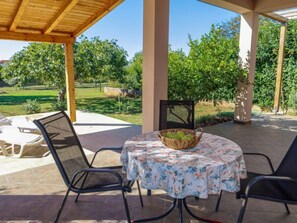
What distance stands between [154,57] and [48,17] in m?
2.73

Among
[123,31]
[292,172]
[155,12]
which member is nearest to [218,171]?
[292,172]

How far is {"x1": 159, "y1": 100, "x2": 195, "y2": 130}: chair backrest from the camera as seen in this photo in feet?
9.40

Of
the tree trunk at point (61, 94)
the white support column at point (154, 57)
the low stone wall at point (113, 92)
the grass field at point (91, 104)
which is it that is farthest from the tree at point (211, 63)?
the tree trunk at point (61, 94)

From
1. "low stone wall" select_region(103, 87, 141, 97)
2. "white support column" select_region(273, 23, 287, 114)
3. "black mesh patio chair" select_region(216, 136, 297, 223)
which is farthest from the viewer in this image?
"low stone wall" select_region(103, 87, 141, 97)

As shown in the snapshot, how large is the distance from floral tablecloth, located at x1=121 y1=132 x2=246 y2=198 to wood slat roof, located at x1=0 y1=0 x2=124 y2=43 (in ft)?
12.1

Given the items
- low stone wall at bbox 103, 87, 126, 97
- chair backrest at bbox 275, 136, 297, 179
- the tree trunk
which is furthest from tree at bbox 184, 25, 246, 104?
the tree trunk

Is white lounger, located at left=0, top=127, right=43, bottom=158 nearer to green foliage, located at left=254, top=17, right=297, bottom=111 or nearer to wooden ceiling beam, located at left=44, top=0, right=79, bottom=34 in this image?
wooden ceiling beam, located at left=44, top=0, right=79, bottom=34

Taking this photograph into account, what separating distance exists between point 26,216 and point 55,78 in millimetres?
6788

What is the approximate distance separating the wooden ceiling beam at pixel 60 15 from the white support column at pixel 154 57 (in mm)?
1548

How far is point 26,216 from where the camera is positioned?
7.41 feet

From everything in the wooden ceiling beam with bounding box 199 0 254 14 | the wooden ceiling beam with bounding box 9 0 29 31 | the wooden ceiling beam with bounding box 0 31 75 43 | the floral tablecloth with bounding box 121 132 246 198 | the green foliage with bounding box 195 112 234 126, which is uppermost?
the wooden ceiling beam with bounding box 199 0 254 14

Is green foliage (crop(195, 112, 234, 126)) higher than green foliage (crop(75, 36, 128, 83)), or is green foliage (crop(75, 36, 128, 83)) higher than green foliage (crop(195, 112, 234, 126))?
green foliage (crop(75, 36, 128, 83))

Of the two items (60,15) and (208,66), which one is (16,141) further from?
(208,66)

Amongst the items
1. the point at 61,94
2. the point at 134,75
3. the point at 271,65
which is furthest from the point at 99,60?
the point at 271,65
